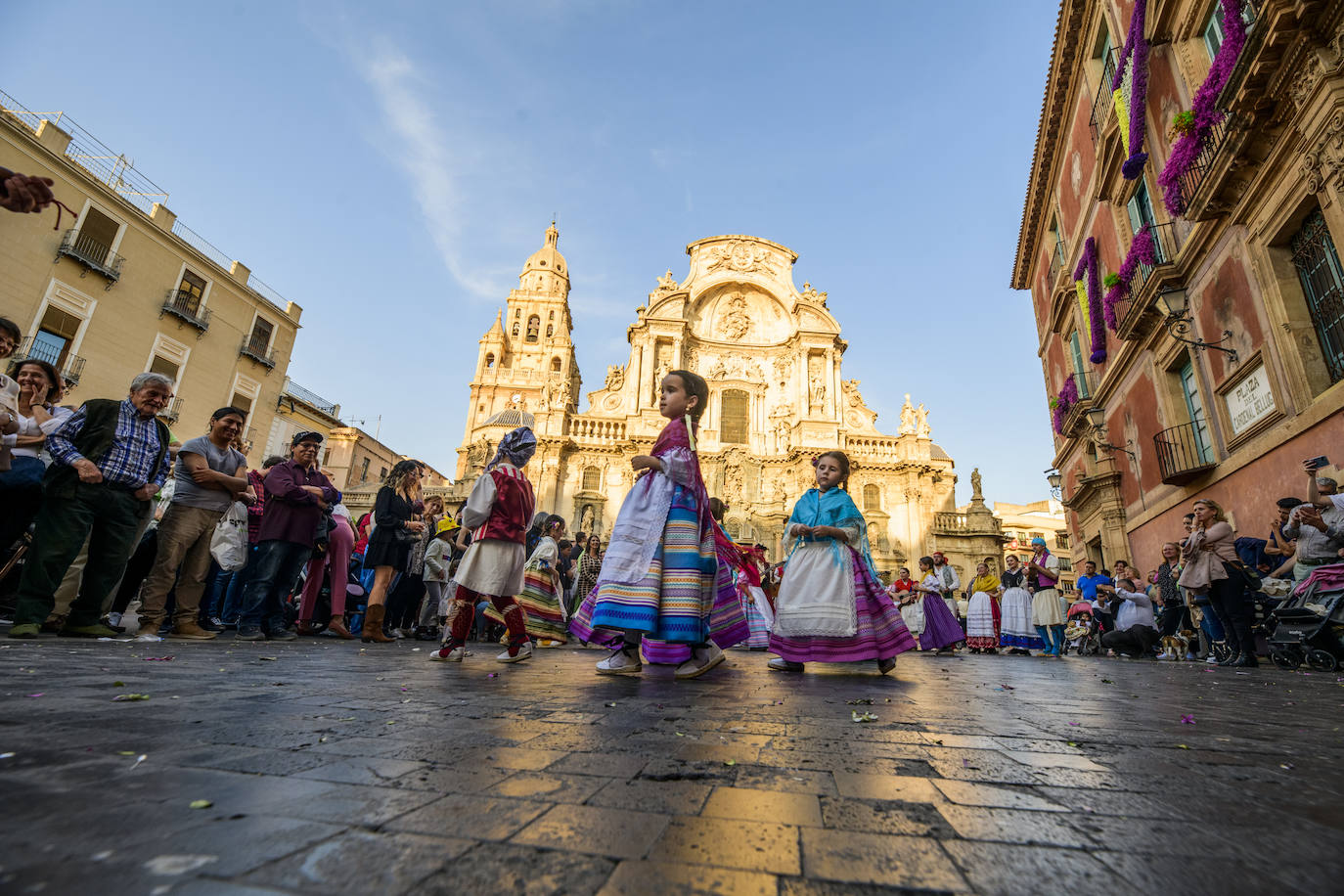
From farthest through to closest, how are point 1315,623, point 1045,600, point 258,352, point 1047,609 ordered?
1. point 258,352
2. point 1045,600
3. point 1047,609
4. point 1315,623

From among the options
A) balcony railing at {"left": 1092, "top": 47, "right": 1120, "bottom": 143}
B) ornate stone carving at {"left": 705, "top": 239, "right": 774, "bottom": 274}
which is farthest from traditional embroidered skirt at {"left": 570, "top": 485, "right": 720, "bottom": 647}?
ornate stone carving at {"left": 705, "top": 239, "right": 774, "bottom": 274}

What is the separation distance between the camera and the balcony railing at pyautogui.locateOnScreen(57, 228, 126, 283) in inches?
629

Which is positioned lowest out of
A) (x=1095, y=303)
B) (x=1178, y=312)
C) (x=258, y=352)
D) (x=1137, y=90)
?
(x=1178, y=312)

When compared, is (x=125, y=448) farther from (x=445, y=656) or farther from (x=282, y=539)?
(x=445, y=656)

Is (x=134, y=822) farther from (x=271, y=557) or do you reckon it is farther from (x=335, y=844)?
(x=271, y=557)

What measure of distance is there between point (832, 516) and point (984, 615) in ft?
24.1

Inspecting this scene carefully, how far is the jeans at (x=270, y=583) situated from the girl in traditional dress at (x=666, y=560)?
10.8 ft

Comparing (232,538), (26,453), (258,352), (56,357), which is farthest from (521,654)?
(258,352)

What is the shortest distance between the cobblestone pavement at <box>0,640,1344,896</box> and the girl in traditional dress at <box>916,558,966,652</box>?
6.77m

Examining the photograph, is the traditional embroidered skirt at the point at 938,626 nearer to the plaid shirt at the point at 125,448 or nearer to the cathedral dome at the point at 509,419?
the plaid shirt at the point at 125,448

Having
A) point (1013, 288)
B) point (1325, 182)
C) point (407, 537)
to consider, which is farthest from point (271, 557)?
point (1013, 288)

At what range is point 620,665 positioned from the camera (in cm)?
Answer: 400

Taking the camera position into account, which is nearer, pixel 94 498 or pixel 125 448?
pixel 94 498

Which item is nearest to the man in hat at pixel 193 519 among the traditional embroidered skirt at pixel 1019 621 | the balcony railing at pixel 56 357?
the traditional embroidered skirt at pixel 1019 621
